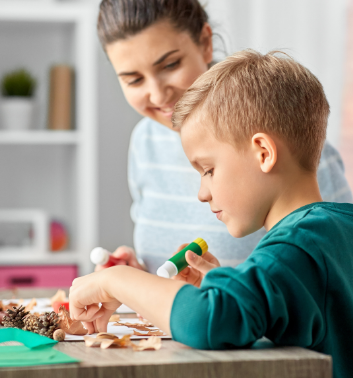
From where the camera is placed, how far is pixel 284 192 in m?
0.72

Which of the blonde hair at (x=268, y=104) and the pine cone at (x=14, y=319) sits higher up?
the blonde hair at (x=268, y=104)

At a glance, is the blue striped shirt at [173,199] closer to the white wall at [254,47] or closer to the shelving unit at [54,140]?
the shelving unit at [54,140]

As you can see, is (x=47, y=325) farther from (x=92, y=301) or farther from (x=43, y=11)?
(x=43, y=11)

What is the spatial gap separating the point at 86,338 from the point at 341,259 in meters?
0.33

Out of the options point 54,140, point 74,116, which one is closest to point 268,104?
point 54,140

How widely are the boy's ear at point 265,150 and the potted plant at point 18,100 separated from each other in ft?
5.63

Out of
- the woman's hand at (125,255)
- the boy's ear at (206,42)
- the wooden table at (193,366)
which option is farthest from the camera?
the boy's ear at (206,42)

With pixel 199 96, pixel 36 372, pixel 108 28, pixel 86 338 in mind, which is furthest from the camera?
pixel 108 28

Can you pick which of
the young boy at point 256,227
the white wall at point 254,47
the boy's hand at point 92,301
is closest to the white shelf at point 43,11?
the white wall at point 254,47

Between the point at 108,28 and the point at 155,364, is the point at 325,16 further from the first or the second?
the point at 155,364

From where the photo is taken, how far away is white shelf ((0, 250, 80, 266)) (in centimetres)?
211

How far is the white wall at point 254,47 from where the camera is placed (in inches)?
96.0

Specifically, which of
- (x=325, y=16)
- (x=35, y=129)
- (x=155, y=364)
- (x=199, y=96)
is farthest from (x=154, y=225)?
(x=325, y=16)

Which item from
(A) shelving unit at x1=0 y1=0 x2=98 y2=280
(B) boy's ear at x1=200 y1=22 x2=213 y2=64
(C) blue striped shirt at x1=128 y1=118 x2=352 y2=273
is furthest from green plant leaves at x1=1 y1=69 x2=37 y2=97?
(B) boy's ear at x1=200 y1=22 x2=213 y2=64
